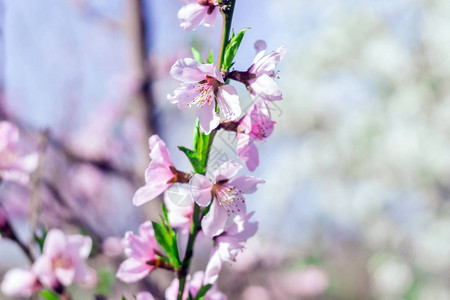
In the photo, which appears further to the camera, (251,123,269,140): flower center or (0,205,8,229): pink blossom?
(0,205,8,229): pink blossom

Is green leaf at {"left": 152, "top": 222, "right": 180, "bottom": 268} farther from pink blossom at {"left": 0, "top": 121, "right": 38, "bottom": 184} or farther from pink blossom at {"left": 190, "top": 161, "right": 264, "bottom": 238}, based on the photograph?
pink blossom at {"left": 0, "top": 121, "right": 38, "bottom": 184}

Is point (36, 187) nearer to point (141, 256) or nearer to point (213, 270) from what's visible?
point (141, 256)

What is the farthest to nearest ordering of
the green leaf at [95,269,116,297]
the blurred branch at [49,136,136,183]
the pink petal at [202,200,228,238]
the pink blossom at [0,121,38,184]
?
the blurred branch at [49,136,136,183]
the green leaf at [95,269,116,297]
the pink blossom at [0,121,38,184]
the pink petal at [202,200,228,238]

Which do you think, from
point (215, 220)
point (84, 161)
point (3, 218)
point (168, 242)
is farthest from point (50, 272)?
point (84, 161)

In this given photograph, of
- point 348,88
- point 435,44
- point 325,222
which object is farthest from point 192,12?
point 325,222

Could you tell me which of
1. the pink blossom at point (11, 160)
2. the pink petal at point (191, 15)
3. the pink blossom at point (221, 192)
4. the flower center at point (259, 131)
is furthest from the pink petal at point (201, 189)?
the pink blossom at point (11, 160)

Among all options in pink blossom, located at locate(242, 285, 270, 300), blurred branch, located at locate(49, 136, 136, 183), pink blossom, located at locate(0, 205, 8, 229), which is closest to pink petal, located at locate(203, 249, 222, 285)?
pink blossom, located at locate(0, 205, 8, 229)

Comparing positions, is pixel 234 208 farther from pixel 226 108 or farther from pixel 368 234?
pixel 368 234
